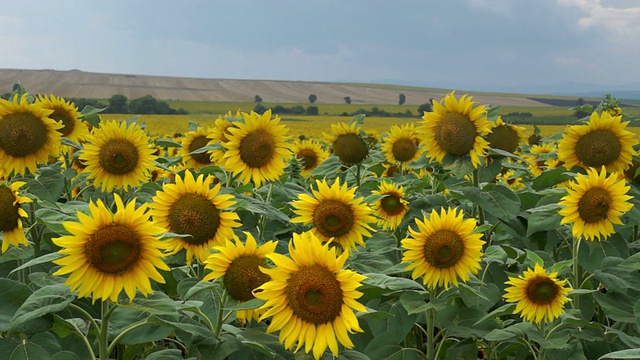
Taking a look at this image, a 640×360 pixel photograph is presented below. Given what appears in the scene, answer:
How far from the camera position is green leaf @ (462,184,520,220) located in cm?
372

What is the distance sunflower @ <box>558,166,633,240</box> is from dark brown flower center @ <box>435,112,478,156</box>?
0.72 m

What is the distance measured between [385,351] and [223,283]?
98cm

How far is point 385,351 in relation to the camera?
2932 millimetres

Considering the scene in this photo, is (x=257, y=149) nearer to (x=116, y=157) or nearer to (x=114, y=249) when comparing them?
(x=116, y=157)

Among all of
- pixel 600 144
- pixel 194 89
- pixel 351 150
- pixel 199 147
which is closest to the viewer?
pixel 600 144

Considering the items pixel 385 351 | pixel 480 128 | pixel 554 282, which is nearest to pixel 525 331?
pixel 554 282

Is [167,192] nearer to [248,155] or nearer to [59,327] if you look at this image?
[59,327]

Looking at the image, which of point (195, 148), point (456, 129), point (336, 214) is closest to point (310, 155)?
point (195, 148)

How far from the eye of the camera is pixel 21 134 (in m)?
3.67

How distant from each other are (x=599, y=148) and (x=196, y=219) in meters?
2.94

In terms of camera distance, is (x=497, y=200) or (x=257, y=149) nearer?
(x=497, y=200)

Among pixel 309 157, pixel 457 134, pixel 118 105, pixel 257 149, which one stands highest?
pixel 457 134

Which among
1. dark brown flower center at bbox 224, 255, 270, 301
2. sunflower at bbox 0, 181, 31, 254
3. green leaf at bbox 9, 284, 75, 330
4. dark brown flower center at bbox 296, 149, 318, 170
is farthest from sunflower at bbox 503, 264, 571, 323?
dark brown flower center at bbox 296, 149, 318, 170

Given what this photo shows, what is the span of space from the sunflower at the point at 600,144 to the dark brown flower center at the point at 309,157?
2.96 m
